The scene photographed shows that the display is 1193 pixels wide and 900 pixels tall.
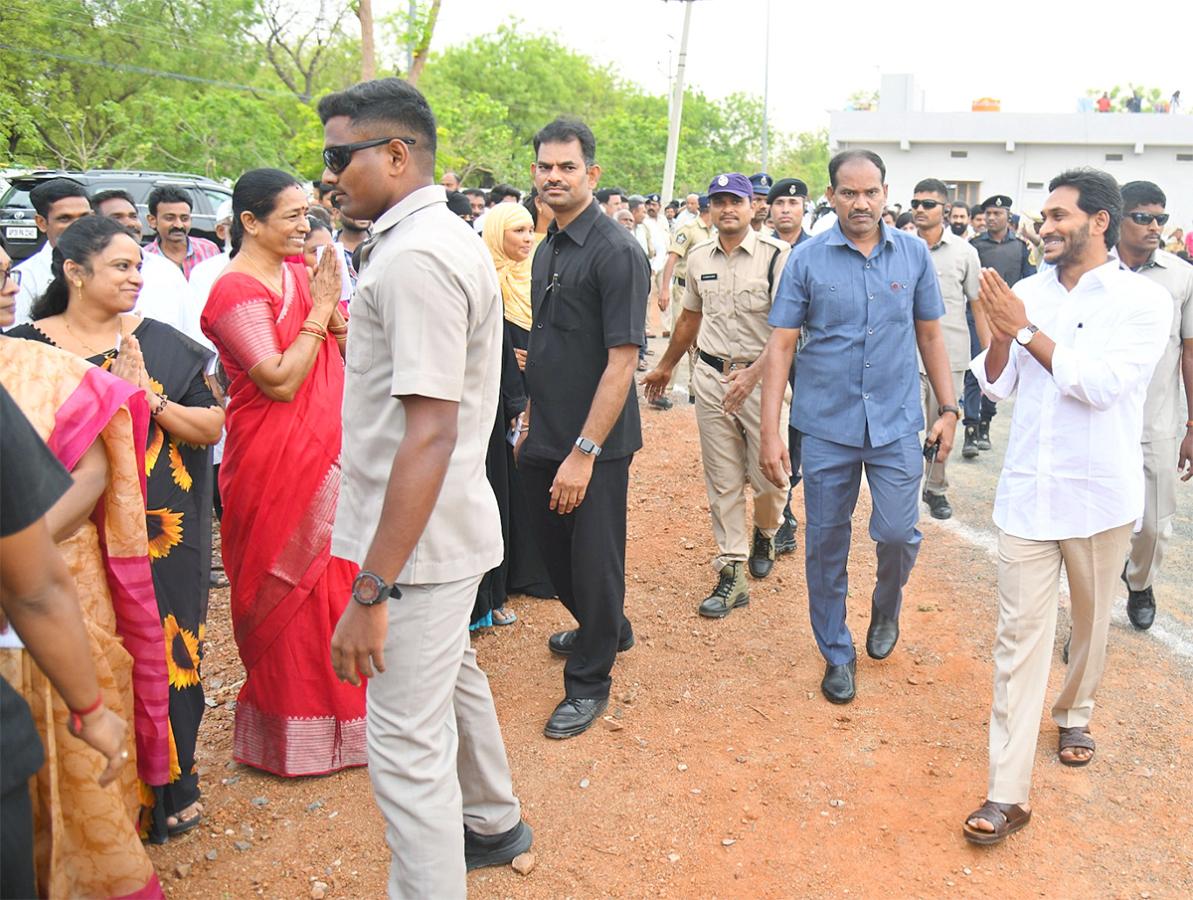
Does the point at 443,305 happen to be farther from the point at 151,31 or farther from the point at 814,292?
the point at 151,31

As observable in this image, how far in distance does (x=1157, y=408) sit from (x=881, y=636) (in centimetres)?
183

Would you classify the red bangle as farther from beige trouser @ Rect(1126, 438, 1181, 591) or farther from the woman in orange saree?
beige trouser @ Rect(1126, 438, 1181, 591)

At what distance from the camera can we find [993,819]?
3.19 metres

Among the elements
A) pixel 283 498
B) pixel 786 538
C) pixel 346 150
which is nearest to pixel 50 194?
pixel 283 498

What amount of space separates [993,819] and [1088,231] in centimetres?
193

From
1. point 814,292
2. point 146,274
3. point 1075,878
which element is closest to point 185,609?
point 146,274

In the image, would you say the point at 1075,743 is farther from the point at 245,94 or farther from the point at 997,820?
the point at 245,94

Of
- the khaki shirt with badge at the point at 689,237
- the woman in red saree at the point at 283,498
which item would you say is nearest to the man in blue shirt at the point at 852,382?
the woman in red saree at the point at 283,498

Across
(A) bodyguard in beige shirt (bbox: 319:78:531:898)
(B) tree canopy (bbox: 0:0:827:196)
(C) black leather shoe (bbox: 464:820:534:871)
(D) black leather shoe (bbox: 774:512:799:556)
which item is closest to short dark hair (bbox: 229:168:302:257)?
(A) bodyguard in beige shirt (bbox: 319:78:531:898)

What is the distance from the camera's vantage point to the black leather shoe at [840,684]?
164 inches

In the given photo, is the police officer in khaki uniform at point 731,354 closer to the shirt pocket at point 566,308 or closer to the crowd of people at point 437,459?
the crowd of people at point 437,459

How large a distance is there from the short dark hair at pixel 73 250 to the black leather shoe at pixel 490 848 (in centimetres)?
214

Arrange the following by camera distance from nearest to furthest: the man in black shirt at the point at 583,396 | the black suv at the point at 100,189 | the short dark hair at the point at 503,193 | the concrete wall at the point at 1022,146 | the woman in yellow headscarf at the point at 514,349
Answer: the man in black shirt at the point at 583,396, the woman in yellow headscarf at the point at 514,349, the short dark hair at the point at 503,193, the black suv at the point at 100,189, the concrete wall at the point at 1022,146

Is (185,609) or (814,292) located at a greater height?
(814,292)
